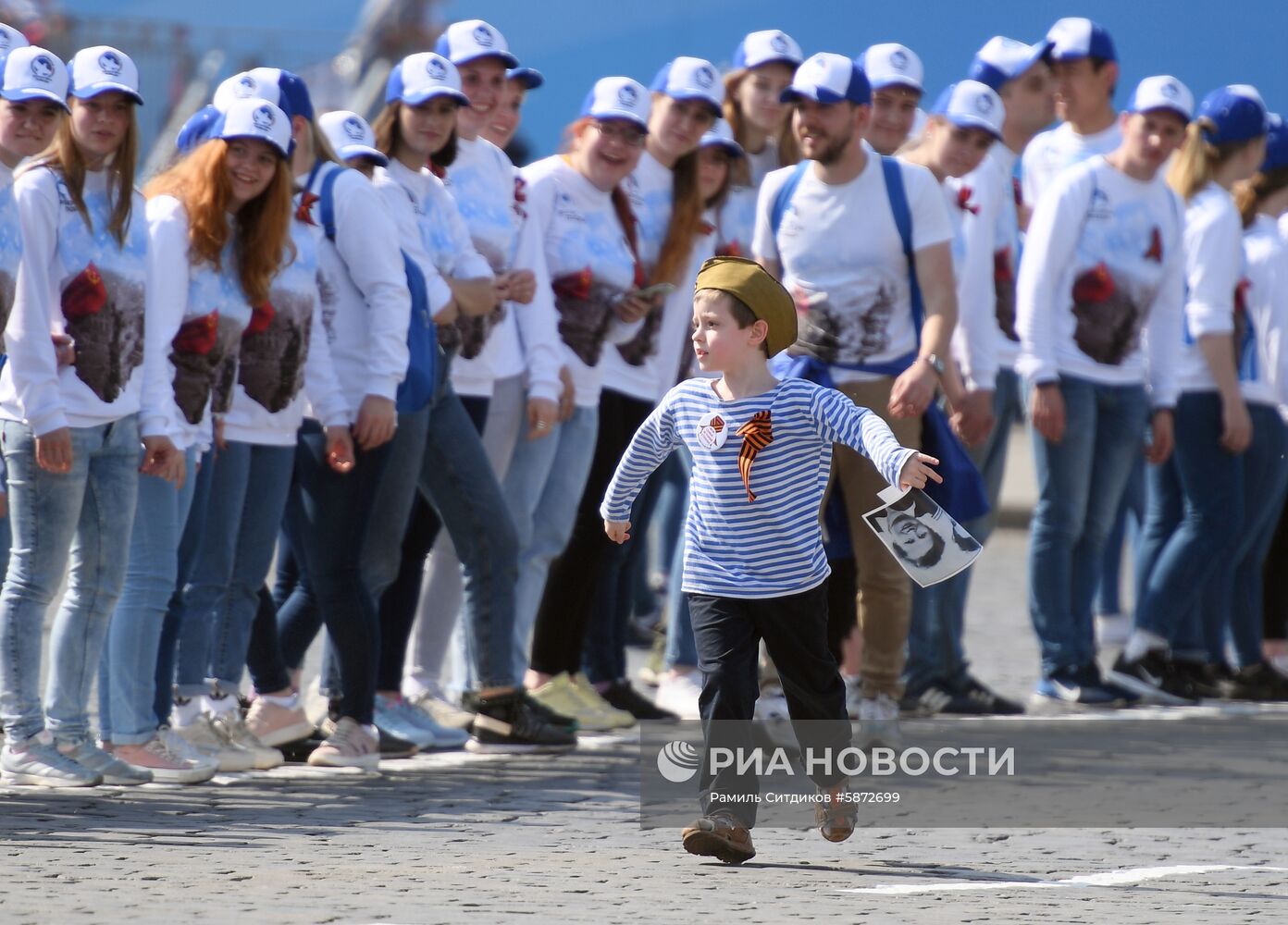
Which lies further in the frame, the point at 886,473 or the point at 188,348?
the point at 188,348

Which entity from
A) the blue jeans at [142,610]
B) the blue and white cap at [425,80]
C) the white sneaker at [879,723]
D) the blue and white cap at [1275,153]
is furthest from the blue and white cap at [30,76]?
the blue and white cap at [1275,153]

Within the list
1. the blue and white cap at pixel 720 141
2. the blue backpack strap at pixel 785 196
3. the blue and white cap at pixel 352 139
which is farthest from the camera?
the blue and white cap at pixel 720 141

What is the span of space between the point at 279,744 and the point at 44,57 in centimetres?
241

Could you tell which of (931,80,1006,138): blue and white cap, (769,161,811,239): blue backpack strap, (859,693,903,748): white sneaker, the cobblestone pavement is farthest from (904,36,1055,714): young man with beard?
the cobblestone pavement

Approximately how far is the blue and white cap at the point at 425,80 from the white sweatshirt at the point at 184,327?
101 cm

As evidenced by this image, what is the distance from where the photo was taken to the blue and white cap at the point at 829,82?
765cm

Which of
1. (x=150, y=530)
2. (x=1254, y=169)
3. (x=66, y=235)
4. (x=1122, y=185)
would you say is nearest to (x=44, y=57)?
(x=66, y=235)

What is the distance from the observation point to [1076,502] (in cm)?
930

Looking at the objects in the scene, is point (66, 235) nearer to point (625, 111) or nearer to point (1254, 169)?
point (625, 111)

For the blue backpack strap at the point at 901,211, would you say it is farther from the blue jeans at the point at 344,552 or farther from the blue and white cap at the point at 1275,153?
the blue and white cap at the point at 1275,153

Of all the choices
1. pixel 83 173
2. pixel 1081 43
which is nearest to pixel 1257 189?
pixel 1081 43

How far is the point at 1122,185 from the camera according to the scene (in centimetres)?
932

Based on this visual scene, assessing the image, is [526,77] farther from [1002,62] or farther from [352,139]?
[1002,62]

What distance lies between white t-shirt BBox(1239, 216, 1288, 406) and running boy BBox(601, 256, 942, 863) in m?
4.57
